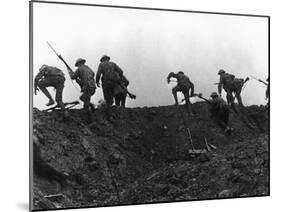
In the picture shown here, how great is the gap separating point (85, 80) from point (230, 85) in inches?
58.2

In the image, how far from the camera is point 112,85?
5398 mm

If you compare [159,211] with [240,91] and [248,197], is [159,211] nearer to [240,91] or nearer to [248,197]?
[248,197]

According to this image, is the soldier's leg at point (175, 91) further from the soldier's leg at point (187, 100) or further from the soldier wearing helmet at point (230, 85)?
the soldier wearing helmet at point (230, 85)

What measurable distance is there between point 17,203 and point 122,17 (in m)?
1.94

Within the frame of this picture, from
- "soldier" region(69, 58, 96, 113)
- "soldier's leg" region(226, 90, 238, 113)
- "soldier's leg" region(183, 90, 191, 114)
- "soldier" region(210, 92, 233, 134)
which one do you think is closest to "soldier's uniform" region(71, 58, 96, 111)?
"soldier" region(69, 58, 96, 113)

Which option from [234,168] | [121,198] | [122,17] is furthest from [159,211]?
[122,17]

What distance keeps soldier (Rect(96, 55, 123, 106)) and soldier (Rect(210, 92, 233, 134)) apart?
1.00 meters

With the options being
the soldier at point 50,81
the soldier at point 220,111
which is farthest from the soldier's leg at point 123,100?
the soldier at point 220,111

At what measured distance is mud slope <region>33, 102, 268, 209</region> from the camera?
5.16 m

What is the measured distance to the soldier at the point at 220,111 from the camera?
227 inches

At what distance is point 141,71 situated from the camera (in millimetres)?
5473

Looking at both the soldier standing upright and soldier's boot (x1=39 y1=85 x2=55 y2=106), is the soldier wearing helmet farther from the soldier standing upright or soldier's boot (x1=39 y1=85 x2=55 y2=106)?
soldier's boot (x1=39 y1=85 x2=55 y2=106)

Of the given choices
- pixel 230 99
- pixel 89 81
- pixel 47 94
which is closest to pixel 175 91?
pixel 230 99

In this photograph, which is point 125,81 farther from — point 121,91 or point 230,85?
point 230,85
